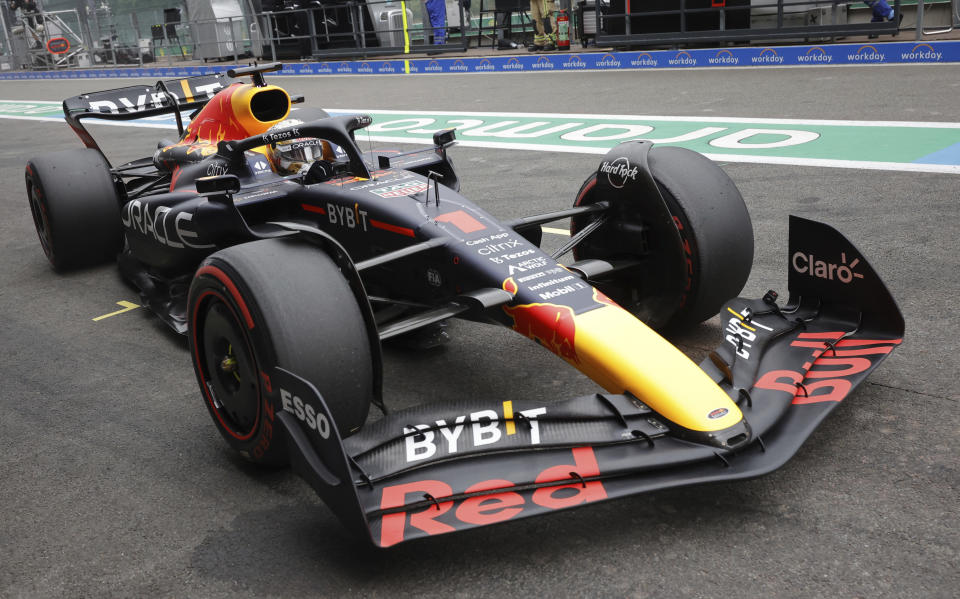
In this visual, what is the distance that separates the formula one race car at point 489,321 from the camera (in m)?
2.52

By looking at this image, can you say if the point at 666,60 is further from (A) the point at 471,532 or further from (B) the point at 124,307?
(A) the point at 471,532

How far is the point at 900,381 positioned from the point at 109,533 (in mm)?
3021

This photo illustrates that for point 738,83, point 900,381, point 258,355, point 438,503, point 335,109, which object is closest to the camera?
point 438,503

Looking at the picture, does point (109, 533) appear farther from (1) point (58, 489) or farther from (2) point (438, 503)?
(2) point (438, 503)

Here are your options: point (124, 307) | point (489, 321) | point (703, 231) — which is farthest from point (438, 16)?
point (489, 321)

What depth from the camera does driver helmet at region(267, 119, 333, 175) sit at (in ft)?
15.3

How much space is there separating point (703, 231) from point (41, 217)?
190 inches

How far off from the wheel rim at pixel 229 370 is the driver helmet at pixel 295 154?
162cm

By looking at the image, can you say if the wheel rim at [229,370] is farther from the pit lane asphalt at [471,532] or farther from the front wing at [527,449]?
the front wing at [527,449]

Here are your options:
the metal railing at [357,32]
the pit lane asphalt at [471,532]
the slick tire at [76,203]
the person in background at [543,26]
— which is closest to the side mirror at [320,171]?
the pit lane asphalt at [471,532]

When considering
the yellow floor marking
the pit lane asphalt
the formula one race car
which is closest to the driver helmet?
the formula one race car

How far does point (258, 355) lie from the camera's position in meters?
2.82

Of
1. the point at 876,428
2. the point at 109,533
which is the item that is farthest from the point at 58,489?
the point at 876,428

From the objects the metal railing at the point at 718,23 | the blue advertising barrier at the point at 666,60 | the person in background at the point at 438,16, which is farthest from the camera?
the person in background at the point at 438,16
